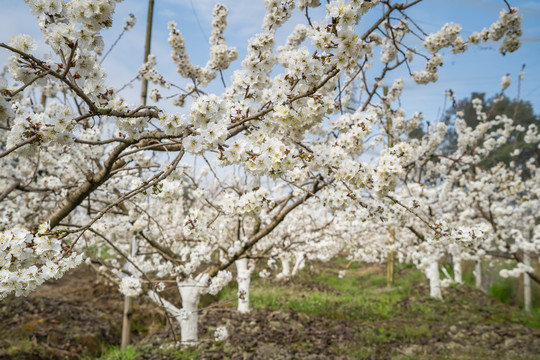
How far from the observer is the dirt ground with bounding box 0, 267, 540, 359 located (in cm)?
545

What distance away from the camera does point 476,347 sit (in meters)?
5.97

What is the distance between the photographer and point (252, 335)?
20.9ft

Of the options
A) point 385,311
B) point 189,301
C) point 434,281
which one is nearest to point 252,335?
point 189,301

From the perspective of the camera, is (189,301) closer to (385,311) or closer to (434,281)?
(385,311)

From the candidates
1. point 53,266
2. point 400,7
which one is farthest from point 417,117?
point 53,266

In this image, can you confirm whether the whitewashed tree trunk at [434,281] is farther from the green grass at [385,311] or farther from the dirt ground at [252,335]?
the dirt ground at [252,335]

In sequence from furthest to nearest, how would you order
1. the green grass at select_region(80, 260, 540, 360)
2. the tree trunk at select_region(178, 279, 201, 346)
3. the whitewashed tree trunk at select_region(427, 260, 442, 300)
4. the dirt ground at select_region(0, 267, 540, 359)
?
the whitewashed tree trunk at select_region(427, 260, 442, 300)
the green grass at select_region(80, 260, 540, 360)
the dirt ground at select_region(0, 267, 540, 359)
the tree trunk at select_region(178, 279, 201, 346)

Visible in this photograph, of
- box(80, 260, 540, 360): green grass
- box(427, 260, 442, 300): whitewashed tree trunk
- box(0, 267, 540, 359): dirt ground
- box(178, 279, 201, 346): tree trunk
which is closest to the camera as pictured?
box(178, 279, 201, 346): tree trunk

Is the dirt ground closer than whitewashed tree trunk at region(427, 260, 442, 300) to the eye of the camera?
Yes

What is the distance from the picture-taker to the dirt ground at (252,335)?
215 inches

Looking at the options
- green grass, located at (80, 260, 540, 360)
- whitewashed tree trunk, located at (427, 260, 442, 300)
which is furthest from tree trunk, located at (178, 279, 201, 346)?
whitewashed tree trunk, located at (427, 260, 442, 300)

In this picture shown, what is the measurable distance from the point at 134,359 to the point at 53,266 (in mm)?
4063

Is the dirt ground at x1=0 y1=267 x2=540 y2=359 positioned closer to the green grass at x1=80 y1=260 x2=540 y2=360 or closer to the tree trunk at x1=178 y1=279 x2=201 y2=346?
the green grass at x1=80 y1=260 x2=540 y2=360

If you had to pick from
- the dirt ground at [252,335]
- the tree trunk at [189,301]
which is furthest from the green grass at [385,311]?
the tree trunk at [189,301]
